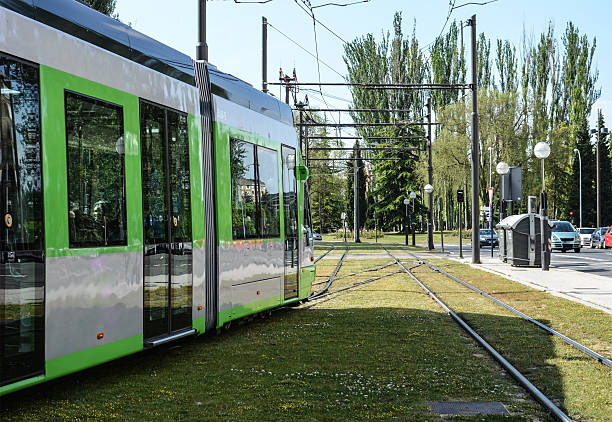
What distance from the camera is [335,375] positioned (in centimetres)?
755

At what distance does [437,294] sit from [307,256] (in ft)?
14.5

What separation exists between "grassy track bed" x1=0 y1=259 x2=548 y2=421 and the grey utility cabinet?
1414cm

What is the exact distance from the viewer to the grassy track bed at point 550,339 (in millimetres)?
6680

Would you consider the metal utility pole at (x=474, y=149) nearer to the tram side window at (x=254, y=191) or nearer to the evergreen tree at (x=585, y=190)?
the tram side window at (x=254, y=191)

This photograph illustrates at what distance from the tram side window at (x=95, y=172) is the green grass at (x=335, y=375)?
1381mm

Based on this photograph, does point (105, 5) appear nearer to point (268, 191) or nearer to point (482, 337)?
point (268, 191)

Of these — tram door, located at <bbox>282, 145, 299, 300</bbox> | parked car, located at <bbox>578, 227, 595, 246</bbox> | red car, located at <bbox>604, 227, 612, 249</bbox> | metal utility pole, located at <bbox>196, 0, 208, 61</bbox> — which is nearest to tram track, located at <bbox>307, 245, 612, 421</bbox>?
tram door, located at <bbox>282, 145, 299, 300</bbox>

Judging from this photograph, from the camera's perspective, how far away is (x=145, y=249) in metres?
7.64

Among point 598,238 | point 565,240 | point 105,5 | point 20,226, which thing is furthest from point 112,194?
point 598,238

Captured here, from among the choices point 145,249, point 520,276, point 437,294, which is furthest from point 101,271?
point 520,276

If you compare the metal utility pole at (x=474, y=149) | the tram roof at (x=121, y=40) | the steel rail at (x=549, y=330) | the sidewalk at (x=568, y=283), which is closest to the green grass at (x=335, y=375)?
the steel rail at (x=549, y=330)

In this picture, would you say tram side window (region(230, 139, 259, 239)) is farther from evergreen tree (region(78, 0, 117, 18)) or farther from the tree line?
the tree line

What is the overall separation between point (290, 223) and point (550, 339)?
4339mm

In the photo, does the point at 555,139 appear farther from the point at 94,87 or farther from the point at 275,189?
the point at 94,87
